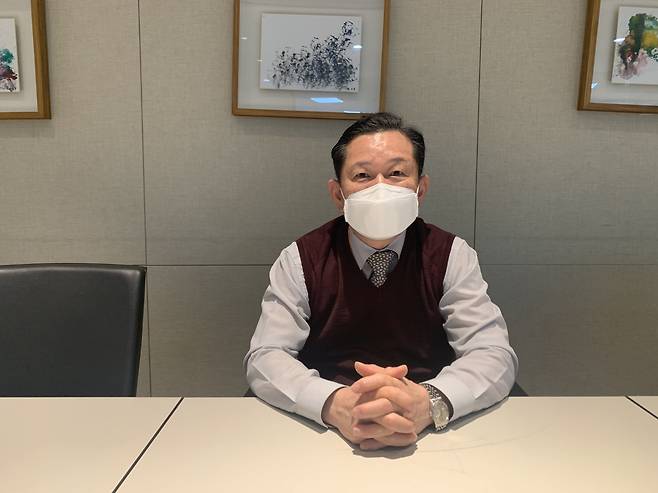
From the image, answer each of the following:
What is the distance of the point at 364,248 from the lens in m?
1.56

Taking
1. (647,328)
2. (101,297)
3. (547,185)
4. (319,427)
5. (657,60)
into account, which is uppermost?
(657,60)

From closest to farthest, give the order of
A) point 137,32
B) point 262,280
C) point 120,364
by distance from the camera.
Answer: point 120,364 → point 137,32 → point 262,280

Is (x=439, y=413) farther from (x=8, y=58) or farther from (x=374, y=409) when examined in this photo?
(x=8, y=58)

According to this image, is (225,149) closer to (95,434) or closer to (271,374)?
(271,374)

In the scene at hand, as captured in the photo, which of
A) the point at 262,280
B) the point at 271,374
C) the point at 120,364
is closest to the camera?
the point at 271,374

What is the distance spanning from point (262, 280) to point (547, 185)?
3.86 ft

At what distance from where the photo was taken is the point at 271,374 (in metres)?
1.25

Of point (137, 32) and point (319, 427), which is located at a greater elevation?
point (137, 32)

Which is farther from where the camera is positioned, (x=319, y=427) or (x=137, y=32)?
(x=137, y=32)

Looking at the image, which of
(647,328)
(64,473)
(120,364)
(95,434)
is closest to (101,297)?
(120,364)

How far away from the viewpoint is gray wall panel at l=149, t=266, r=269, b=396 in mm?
2084

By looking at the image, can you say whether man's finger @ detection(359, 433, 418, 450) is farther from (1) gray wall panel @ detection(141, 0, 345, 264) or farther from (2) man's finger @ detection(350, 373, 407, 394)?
(1) gray wall panel @ detection(141, 0, 345, 264)

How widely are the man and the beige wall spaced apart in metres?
0.49

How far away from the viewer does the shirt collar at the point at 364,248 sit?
A: 156cm
